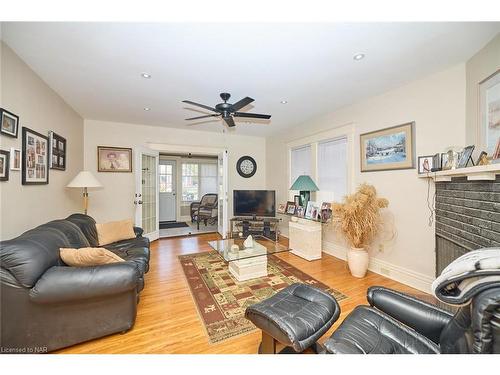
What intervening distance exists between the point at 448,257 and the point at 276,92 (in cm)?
270

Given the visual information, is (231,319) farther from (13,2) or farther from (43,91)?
(43,91)

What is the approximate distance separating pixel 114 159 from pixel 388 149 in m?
4.90

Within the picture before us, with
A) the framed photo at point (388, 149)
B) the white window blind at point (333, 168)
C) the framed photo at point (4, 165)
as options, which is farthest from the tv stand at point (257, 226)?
the framed photo at point (4, 165)

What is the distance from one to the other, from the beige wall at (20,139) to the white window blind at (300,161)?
4140 millimetres

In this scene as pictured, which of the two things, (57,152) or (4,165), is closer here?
(4,165)

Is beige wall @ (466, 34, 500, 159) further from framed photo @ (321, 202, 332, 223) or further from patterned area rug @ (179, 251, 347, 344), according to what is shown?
patterned area rug @ (179, 251, 347, 344)

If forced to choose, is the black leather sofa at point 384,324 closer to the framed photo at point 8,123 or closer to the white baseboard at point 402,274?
the white baseboard at point 402,274

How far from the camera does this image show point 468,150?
5.96 feet

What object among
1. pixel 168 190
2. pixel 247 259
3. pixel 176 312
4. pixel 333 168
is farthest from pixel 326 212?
pixel 168 190

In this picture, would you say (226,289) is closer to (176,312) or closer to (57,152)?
(176,312)

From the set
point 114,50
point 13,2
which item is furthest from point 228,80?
point 13,2

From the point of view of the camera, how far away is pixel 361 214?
2750mm

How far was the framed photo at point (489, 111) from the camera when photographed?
174cm
